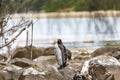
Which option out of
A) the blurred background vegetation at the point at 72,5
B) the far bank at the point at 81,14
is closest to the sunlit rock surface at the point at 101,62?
the blurred background vegetation at the point at 72,5

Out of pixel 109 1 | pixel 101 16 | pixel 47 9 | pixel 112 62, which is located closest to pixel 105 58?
pixel 112 62

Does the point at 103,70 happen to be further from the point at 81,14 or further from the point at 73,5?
the point at 73,5

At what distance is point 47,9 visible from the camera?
97.7m

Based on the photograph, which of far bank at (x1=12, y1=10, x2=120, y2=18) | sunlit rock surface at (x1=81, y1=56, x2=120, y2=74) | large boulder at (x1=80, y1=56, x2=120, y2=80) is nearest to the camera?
large boulder at (x1=80, y1=56, x2=120, y2=80)

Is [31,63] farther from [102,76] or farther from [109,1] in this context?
[109,1]

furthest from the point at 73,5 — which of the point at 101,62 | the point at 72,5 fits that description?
the point at 101,62

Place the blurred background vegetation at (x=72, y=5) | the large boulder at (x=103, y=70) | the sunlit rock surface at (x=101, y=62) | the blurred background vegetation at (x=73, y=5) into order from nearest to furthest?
the large boulder at (x=103, y=70) < the sunlit rock surface at (x=101, y=62) < the blurred background vegetation at (x=72, y=5) < the blurred background vegetation at (x=73, y=5)

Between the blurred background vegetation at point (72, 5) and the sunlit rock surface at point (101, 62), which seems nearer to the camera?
the sunlit rock surface at point (101, 62)

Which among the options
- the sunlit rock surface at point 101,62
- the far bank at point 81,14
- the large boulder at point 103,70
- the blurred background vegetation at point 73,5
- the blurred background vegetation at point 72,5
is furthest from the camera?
the blurred background vegetation at point 73,5

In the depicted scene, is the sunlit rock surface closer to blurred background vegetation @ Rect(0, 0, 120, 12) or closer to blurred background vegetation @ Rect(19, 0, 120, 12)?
blurred background vegetation @ Rect(0, 0, 120, 12)

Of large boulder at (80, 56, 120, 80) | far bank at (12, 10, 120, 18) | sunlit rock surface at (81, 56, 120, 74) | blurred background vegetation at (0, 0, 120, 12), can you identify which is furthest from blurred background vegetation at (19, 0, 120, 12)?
large boulder at (80, 56, 120, 80)

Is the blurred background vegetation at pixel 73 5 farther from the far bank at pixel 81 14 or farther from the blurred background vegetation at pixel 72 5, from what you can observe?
the far bank at pixel 81 14

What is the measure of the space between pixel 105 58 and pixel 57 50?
1.74 m

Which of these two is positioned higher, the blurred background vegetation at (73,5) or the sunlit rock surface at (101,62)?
the sunlit rock surface at (101,62)
